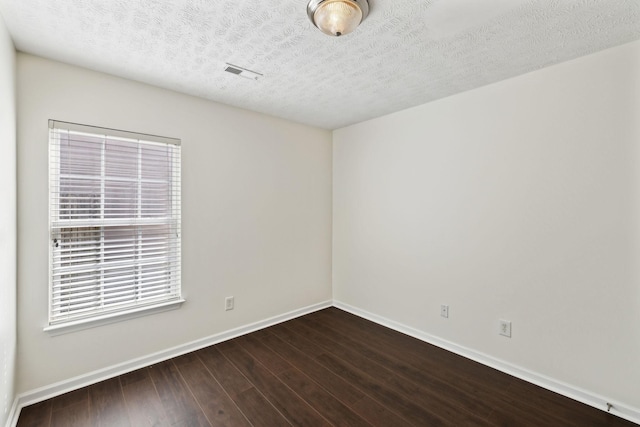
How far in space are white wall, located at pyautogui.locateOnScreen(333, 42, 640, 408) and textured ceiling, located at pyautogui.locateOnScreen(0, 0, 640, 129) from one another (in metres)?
0.28

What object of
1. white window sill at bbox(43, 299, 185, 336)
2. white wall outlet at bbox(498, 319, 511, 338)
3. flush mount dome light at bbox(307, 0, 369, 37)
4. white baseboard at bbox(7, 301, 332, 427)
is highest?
flush mount dome light at bbox(307, 0, 369, 37)

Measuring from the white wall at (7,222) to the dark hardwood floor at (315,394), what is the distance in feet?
1.43

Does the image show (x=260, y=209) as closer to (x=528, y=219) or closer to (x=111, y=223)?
(x=111, y=223)

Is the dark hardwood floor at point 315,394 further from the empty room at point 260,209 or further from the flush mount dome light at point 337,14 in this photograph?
the flush mount dome light at point 337,14

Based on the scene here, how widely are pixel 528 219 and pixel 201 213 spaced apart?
2.84m

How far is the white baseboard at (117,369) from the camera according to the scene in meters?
1.95

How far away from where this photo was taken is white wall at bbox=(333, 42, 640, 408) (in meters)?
1.89

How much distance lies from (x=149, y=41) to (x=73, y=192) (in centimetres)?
124

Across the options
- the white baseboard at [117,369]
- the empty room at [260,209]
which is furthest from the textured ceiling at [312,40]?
the white baseboard at [117,369]

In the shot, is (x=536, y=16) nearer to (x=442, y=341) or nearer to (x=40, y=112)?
(x=442, y=341)

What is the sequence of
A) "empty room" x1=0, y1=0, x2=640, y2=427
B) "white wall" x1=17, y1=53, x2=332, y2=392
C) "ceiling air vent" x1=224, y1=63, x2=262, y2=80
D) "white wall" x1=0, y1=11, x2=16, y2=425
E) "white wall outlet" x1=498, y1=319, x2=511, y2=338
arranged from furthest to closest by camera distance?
"white wall outlet" x1=498, y1=319, x2=511, y2=338, "ceiling air vent" x1=224, y1=63, x2=262, y2=80, "white wall" x1=17, y1=53, x2=332, y2=392, "empty room" x1=0, y1=0, x2=640, y2=427, "white wall" x1=0, y1=11, x2=16, y2=425

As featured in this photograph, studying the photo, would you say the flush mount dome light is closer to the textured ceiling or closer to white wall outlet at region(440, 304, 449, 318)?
the textured ceiling

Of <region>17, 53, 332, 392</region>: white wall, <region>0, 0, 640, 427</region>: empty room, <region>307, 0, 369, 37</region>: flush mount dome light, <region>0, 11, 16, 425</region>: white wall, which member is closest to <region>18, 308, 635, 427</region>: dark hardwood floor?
<region>0, 0, 640, 427</region>: empty room

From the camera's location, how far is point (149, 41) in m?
1.81
